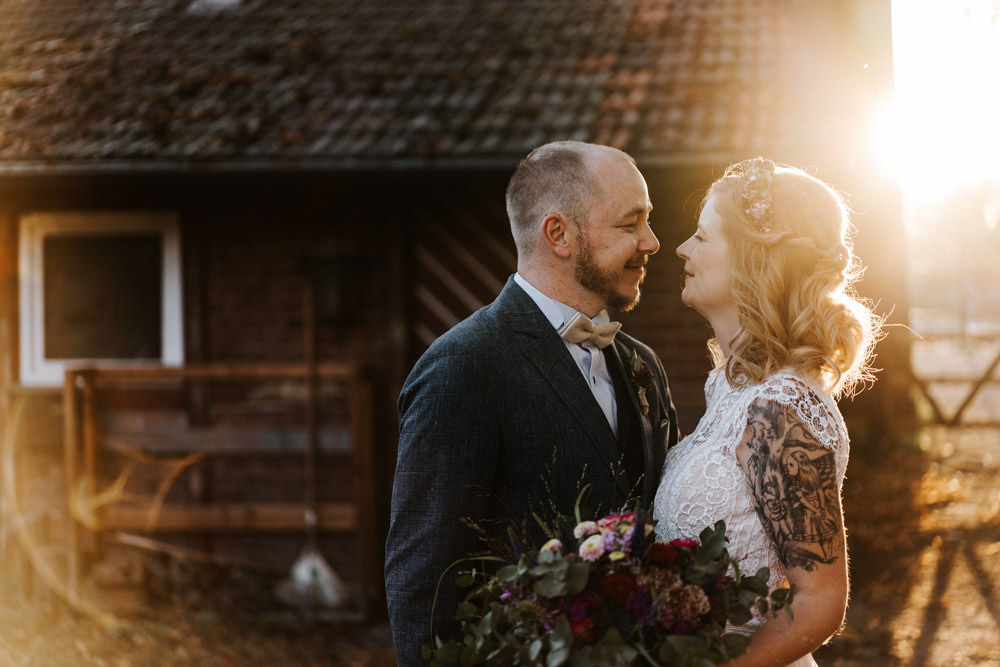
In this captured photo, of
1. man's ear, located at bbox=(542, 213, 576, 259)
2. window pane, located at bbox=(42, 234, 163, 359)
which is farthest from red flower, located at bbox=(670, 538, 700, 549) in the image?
window pane, located at bbox=(42, 234, 163, 359)

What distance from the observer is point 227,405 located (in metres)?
7.48

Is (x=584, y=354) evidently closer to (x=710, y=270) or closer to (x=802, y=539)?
(x=710, y=270)

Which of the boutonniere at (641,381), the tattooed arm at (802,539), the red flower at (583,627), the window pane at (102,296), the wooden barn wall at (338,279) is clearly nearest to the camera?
the red flower at (583,627)

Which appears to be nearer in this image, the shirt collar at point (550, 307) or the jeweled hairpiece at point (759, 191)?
the jeweled hairpiece at point (759, 191)

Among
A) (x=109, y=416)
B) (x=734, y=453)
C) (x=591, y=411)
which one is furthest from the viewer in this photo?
(x=109, y=416)

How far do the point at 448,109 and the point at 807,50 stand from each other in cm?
310

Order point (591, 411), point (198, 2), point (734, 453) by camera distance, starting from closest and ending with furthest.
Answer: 1. point (734, 453)
2. point (591, 411)
3. point (198, 2)

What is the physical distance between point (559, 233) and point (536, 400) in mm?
530

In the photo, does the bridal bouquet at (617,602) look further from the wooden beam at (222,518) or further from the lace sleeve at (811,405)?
the wooden beam at (222,518)

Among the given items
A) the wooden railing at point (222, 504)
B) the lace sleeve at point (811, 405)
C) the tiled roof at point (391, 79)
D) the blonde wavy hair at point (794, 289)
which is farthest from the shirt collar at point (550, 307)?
the wooden railing at point (222, 504)

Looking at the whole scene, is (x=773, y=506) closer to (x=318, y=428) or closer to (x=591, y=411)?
(x=591, y=411)

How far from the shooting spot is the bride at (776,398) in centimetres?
218

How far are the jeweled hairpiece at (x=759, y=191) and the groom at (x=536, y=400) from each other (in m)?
0.35

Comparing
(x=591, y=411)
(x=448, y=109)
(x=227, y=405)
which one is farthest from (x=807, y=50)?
(x=591, y=411)
